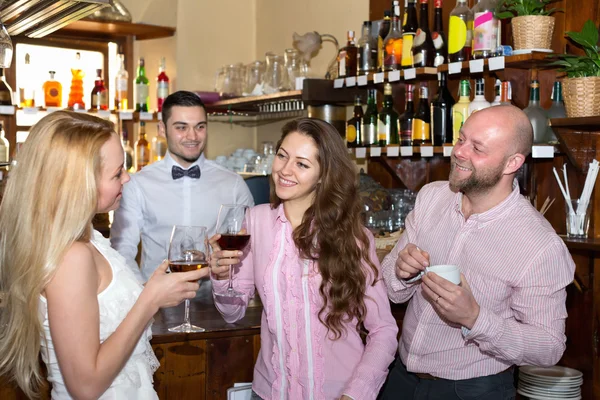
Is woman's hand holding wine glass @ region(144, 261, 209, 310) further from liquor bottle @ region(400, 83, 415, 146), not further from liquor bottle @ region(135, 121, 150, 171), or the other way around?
liquor bottle @ region(135, 121, 150, 171)

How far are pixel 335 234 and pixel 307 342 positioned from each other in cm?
32

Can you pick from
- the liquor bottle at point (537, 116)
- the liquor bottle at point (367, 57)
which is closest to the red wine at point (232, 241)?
the liquor bottle at point (537, 116)

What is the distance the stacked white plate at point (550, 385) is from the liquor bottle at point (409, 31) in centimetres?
167

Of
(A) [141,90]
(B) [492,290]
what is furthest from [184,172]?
(A) [141,90]

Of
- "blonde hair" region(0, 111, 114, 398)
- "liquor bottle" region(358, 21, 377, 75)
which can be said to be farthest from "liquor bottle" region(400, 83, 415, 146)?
"blonde hair" region(0, 111, 114, 398)

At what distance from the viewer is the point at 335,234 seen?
207 centimetres

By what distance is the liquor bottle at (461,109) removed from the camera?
134 inches

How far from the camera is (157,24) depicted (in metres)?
5.79

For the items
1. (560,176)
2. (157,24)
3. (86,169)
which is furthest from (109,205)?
(157,24)

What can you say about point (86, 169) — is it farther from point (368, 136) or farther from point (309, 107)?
point (309, 107)

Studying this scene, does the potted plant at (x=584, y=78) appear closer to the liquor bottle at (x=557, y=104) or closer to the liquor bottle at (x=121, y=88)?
the liquor bottle at (x=557, y=104)

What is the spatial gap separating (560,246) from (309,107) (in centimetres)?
265

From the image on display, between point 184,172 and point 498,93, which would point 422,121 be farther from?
point 184,172

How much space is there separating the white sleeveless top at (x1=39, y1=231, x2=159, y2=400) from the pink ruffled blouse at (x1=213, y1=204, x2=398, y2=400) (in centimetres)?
37
